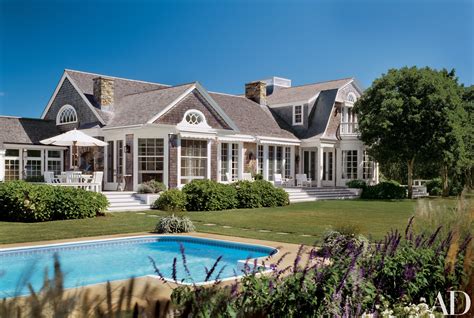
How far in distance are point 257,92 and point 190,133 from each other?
40.8ft

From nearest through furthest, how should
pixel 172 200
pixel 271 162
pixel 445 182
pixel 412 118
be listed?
pixel 172 200 < pixel 412 118 < pixel 271 162 < pixel 445 182

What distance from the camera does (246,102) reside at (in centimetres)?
3297

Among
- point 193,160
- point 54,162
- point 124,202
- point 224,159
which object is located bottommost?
point 124,202

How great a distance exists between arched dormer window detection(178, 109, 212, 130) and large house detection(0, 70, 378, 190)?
5 cm

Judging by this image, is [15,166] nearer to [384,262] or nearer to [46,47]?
[46,47]

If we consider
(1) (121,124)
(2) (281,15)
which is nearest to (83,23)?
(2) (281,15)

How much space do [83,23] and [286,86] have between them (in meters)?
27.6

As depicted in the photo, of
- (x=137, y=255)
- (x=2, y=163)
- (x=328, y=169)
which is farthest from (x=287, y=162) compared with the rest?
(x=137, y=255)

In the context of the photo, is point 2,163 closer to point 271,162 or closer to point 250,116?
point 250,116

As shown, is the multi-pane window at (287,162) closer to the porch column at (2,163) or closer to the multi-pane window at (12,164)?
the multi-pane window at (12,164)

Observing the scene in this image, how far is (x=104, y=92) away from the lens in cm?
2589

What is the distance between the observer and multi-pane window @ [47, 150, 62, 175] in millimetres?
26719

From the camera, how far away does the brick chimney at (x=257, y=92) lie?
113 feet

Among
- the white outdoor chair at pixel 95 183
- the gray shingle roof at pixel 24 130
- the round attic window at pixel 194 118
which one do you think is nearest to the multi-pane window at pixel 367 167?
the round attic window at pixel 194 118
